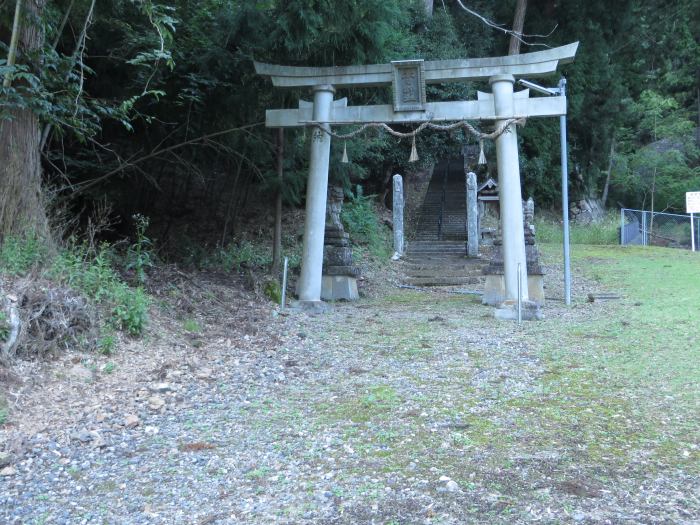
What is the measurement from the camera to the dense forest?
7.41m

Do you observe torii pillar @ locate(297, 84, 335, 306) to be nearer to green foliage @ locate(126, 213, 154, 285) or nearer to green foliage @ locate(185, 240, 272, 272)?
green foliage @ locate(185, 240, 272, 272)

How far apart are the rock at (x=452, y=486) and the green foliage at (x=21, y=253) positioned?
4446 mm

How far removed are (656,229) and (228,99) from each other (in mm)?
20035

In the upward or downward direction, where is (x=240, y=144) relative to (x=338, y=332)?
upward

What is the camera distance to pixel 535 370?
22.0ft

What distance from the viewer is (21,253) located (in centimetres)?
638

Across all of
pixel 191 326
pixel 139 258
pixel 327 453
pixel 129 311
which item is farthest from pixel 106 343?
pixel 327 453

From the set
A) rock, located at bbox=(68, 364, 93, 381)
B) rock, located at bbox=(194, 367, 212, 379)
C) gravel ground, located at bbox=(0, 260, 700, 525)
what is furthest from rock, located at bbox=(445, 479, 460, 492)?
rock, located at bbox=(68, 364, 93, 381)

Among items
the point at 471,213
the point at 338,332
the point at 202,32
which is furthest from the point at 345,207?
the point at 338,332

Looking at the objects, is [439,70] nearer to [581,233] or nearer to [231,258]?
[231,258]

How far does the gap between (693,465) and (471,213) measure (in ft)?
46.5

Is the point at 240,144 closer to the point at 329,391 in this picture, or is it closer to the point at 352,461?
the point at 329,391

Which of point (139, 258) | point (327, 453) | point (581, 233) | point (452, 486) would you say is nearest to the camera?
point (452, 486)

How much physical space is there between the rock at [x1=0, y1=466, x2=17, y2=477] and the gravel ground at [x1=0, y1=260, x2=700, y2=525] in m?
0.04
